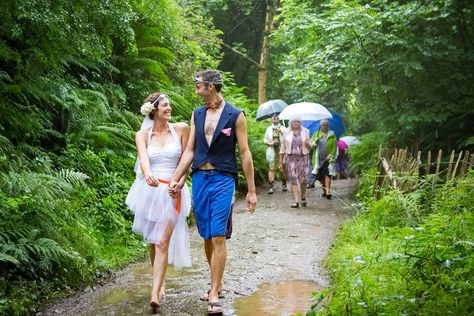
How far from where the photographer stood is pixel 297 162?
39.2 ft

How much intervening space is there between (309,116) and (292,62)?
249cm

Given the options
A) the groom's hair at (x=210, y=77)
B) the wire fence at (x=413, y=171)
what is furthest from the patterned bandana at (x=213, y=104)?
the wire fence at (x=413, y=171)

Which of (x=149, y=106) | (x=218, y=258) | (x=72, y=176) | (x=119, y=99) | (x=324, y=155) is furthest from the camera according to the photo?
(x=324, y=155)

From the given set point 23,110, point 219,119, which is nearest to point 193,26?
point 23,110

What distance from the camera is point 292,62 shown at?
1568cm

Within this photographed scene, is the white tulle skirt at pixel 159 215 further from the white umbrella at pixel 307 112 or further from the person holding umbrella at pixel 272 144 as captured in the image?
A: the white umbrella at pixel 307 112

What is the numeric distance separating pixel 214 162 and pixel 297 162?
6.69 m

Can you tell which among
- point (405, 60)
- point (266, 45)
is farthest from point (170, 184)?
point (266, 45)

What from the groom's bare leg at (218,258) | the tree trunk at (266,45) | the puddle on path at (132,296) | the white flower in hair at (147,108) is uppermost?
the tree trunk at (266,45)

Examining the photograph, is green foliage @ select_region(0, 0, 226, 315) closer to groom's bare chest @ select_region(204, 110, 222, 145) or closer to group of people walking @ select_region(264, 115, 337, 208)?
groom's bare chest @ select_region(204, 110, 222, 145)

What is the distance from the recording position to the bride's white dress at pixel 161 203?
17.9ft

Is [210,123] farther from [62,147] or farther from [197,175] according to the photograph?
[62,147]

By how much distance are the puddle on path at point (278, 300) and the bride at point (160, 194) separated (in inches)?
30.8

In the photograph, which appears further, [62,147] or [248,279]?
[62,147]
